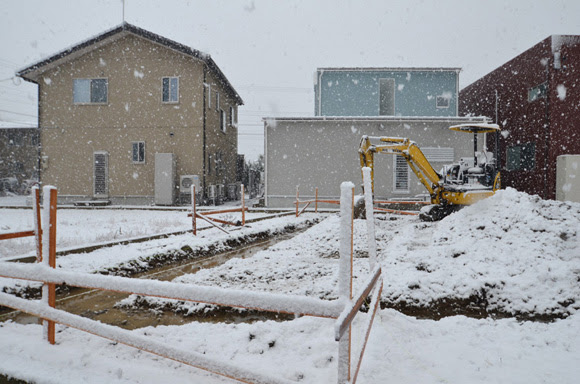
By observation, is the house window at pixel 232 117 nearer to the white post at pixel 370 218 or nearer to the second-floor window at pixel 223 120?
the second-floor window at pixel 223 120

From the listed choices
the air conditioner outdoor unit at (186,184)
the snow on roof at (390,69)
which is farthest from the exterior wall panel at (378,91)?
the air conditioner outdoor unit at (186,184)

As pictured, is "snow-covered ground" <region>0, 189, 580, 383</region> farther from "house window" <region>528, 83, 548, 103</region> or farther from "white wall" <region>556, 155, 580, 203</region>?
"house window" <region>528, 83, 548, 103</region>

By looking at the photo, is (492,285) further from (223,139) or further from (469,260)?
(223,139)

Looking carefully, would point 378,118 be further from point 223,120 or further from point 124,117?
point 124,117

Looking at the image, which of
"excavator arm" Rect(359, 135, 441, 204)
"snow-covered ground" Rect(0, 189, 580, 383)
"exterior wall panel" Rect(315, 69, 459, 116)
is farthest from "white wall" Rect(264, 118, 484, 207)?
"snow-covered ground" Rect(0, 189, 580, 383)

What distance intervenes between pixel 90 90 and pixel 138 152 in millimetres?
4461

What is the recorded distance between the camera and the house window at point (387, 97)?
22.0 metres

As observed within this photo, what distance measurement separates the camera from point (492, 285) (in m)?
4.84

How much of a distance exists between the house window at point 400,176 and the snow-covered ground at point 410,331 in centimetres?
1092

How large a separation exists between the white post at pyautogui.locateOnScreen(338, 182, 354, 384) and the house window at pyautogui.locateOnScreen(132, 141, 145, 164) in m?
19.0

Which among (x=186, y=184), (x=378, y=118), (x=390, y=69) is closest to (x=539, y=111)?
(x=378, y=118)

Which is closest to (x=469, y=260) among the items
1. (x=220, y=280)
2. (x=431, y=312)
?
(x=431, y=312)

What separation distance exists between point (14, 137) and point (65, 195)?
81.3ft

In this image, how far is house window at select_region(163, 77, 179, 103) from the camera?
1908cm
